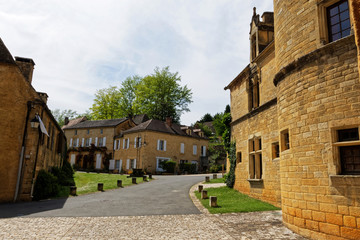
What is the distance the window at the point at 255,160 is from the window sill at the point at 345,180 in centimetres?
648

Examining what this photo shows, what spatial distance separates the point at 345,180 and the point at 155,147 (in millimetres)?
27919

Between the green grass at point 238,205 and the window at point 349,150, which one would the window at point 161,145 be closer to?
the green grass at point 238,205

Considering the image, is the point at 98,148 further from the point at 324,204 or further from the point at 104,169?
the point at 324,204

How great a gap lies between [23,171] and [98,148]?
25208 millimetres

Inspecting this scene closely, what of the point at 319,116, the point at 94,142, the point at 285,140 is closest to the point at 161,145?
the point at 94,142

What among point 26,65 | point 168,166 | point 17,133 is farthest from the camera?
point 168,166

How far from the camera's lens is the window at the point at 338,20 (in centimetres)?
664

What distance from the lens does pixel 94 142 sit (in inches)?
1531

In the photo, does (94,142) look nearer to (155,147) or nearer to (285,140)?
(155,147)

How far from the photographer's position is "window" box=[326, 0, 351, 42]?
664 centimetres

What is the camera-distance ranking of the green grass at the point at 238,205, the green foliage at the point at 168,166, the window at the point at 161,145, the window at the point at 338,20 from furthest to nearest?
the window at the point at 161,145 → the green foliage at the point at 168,166 → the green grass at the point at 238,205 → the window at the point at 338,20

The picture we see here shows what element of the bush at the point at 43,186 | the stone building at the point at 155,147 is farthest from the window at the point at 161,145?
the bush at the point at 43,186

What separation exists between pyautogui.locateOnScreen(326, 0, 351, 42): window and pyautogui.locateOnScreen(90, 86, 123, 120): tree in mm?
42675

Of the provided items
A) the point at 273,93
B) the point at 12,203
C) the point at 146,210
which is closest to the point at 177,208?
the point at 146,210
